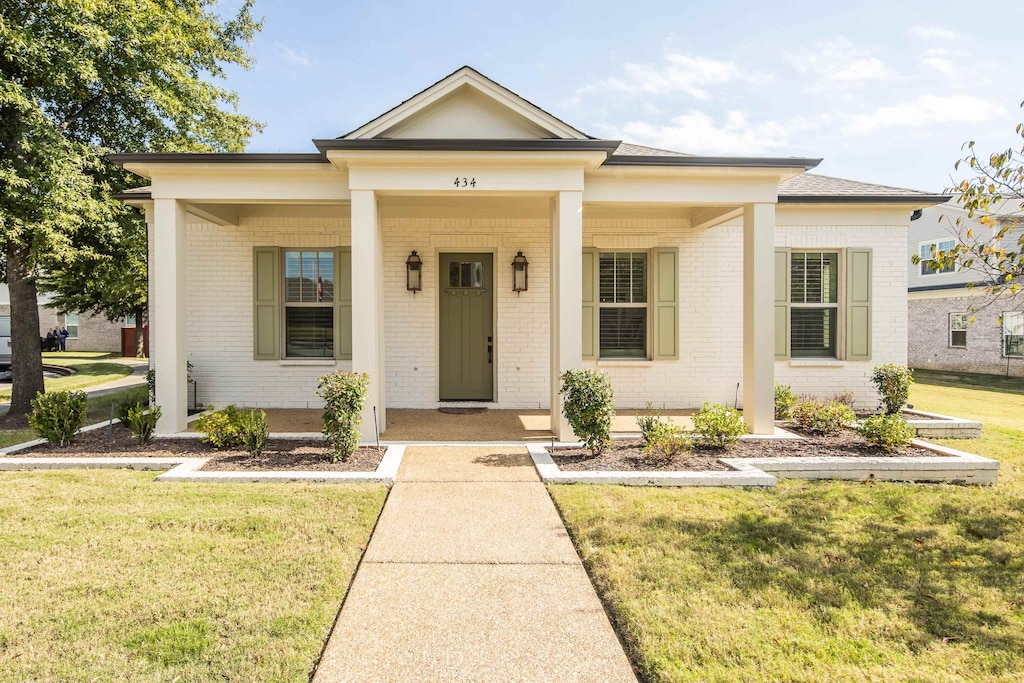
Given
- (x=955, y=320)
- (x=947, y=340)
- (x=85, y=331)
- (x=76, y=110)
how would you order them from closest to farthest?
(x=76, y=110), (x=955, y=320), (x=947, y=340), (x=85, y=331)

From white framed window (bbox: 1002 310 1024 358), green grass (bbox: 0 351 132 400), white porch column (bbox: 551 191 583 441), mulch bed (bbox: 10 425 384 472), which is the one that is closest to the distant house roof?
white porch column (bbox: 551 191 583 441)

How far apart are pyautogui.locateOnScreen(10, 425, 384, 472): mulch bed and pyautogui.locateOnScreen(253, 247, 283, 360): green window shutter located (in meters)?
2.58

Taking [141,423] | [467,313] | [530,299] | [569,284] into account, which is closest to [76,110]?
[141,423]

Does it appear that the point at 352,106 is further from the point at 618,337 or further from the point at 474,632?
the point at 474,632

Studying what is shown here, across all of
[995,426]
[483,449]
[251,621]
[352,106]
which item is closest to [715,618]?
[251,621]

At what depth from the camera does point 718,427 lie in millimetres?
6262

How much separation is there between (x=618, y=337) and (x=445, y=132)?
4430 mm

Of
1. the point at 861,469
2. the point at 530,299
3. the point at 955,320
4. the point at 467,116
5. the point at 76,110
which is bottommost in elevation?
the point at 861,469

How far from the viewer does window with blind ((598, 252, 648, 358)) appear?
945cm

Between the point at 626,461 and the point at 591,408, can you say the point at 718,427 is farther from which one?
the point at 591,408

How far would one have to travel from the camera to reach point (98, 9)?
8.46 m

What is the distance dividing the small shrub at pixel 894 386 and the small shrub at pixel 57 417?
10868 mm

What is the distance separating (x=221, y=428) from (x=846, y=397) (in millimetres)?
9268

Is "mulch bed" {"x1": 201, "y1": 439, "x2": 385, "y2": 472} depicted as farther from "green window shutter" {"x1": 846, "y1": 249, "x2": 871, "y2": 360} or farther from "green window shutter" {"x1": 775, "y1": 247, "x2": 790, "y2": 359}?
"green window shutter" {"x1": 846, "y1": 249, "x2": 871, "y2": 360}
